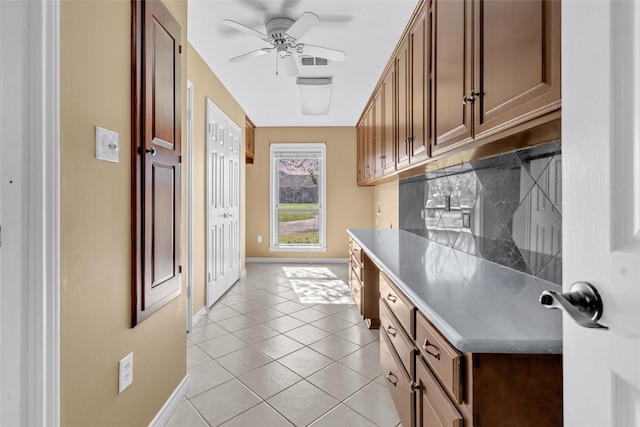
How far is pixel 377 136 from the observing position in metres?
3.73

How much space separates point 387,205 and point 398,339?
334cm

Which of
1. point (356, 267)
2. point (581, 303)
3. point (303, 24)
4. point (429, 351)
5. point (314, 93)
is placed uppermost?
point (314, 93)

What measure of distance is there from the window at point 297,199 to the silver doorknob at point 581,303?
5490 millimetres

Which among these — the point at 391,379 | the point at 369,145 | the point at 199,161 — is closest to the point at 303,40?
the point at 199,161

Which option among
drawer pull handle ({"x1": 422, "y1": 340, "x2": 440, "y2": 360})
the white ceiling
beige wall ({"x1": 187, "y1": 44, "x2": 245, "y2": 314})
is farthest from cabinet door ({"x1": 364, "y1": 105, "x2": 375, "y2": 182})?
drawer pull handle ({"x1": 422, "y1": 340, "x2": 440, "y2": 360})

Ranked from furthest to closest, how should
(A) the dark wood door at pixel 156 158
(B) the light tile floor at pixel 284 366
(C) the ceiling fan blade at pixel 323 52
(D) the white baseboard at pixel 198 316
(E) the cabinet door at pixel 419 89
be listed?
1. (D) the white baseboard at pixel 198 316
2. (C) the ceiling fan blade at pixel 323 52
3. (E) the cabinet door at pixel 419 89
4. (B) the light tile floor at pixel 284 366
5. (A) the dark wood door at pixel 156 158

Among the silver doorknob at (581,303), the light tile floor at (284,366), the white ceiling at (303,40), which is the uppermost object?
the white ceiling at (303,40)

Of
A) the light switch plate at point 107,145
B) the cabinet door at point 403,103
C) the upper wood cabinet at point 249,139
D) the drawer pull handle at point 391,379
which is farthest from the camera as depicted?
the upper wood cabinet at point 249,139

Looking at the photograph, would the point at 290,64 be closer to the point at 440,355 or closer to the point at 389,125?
the point at 389,125

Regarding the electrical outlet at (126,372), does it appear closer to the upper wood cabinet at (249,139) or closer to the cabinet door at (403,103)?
the cabinet door at (403,103)

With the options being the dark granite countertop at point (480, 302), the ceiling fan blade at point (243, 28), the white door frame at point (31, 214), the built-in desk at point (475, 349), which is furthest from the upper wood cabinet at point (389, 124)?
the white door frame at point (31, 214)

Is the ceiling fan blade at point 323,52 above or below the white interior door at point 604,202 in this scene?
above

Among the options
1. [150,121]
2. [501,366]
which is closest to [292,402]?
[501,366]

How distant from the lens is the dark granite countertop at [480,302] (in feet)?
2.85
